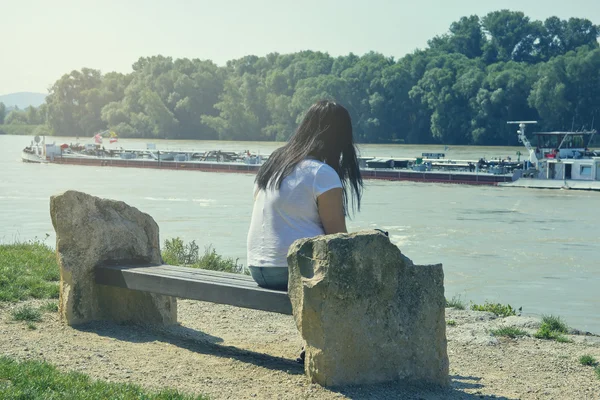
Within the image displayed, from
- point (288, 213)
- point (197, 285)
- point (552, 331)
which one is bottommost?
point (552, 331)

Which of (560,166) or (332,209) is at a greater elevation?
(332,209)

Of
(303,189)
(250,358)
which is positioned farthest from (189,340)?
(303,189)

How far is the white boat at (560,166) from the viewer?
4541 centimetres

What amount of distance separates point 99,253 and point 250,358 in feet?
4.81

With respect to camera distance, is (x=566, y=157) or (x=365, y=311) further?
(x=566, y=157)

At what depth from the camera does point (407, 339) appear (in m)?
4.75

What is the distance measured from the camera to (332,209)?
4.78 metres

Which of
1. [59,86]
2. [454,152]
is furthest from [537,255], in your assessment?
[59,86]

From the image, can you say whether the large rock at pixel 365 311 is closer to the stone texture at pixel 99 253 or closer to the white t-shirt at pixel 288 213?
the white t-shirt at pixel 288 213

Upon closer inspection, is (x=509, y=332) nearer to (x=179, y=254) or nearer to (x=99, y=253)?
(x=99, y=253)

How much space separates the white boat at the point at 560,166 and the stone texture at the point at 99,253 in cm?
4056

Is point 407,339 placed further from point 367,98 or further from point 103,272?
point 367,98

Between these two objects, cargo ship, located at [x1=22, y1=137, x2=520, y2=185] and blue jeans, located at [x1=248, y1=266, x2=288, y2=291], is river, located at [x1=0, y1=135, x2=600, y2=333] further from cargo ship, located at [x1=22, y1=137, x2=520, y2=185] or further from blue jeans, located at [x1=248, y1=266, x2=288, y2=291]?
blue jeans, located at [x1=248, y1=266, x2=288, y2=291]

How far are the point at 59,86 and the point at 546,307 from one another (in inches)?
4815
